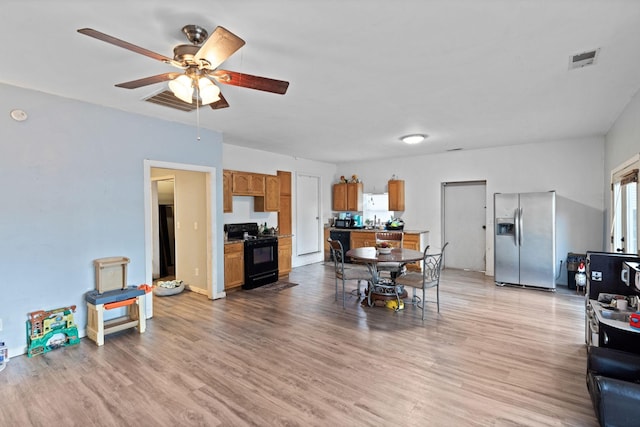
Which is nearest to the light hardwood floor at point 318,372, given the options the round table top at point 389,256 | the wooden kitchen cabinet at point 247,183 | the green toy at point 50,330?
the green toy at point 50,330

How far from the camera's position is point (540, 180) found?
231 inches

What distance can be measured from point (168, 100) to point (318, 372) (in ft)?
10.5

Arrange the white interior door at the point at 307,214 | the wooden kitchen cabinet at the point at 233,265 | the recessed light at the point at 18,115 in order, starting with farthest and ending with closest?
the white interior door at the point at 307,214
the wooden kitchen cabinet at the point at 233,265
the recessed light at the point at 18,115

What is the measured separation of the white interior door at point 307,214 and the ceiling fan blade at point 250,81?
520 centimetres

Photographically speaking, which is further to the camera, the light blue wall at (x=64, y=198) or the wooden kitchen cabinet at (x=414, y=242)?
the wooden kitchen cabinet at (x=414, y=242)

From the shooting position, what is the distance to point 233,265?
17.6 ft

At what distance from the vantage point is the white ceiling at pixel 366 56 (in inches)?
75.0

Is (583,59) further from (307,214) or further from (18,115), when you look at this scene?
(307,214)

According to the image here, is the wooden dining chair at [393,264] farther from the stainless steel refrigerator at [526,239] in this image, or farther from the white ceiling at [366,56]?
the white ceiling at [366,56]

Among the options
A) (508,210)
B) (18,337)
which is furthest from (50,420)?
(508,210)

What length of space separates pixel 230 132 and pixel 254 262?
7.35 feet

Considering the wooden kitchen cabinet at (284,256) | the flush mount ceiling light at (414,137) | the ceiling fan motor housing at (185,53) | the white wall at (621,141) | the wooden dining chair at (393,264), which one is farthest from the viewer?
the wooden kitchen cabinet at (284,256)

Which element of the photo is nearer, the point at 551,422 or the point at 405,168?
the point at 551,422

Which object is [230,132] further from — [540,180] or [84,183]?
[540,180]
